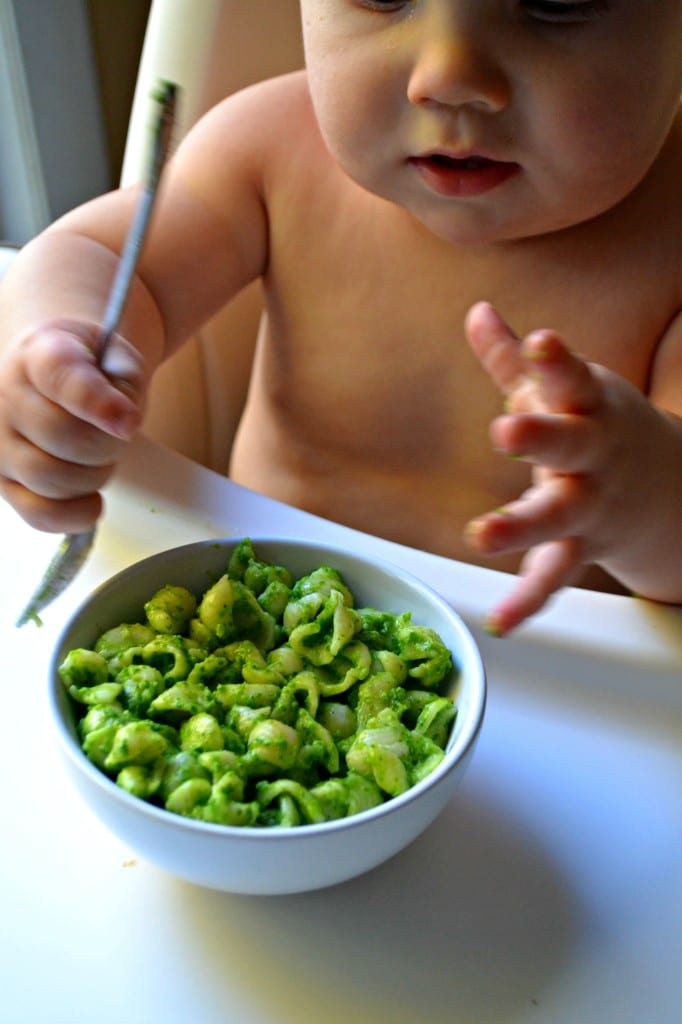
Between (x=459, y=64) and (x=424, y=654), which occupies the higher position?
(x=459, y=64)

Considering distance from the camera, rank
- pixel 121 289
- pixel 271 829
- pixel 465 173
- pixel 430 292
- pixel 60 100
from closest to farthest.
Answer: pixel 271 829, pixel 121 289, pixel 465 173, pixel 430 292, pixel 60 100

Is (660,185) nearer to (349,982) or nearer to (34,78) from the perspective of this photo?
(349,982)

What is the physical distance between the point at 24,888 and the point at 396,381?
496 millimetres

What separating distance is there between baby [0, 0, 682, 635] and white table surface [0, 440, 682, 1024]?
0.08 m

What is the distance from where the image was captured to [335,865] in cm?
35

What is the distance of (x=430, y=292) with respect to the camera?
759mm

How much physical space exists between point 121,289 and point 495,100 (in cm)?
25

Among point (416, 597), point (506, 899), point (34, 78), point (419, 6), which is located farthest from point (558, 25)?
point (34, 78)

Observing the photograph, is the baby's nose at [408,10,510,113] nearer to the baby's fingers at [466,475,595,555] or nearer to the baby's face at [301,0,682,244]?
the baby's face at [301,0,682,244]

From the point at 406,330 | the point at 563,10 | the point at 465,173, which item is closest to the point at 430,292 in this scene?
the point at 406,330

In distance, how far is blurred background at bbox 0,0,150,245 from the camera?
1052 millimetres

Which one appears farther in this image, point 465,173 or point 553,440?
point 465,173

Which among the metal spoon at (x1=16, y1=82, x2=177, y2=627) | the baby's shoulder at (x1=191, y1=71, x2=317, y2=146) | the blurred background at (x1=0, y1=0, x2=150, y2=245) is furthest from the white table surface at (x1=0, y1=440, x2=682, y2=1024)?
the blurred background at (x1=0, y1=0, x2=150, y2=245)

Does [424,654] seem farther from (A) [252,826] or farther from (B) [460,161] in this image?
(B) [460,161]
